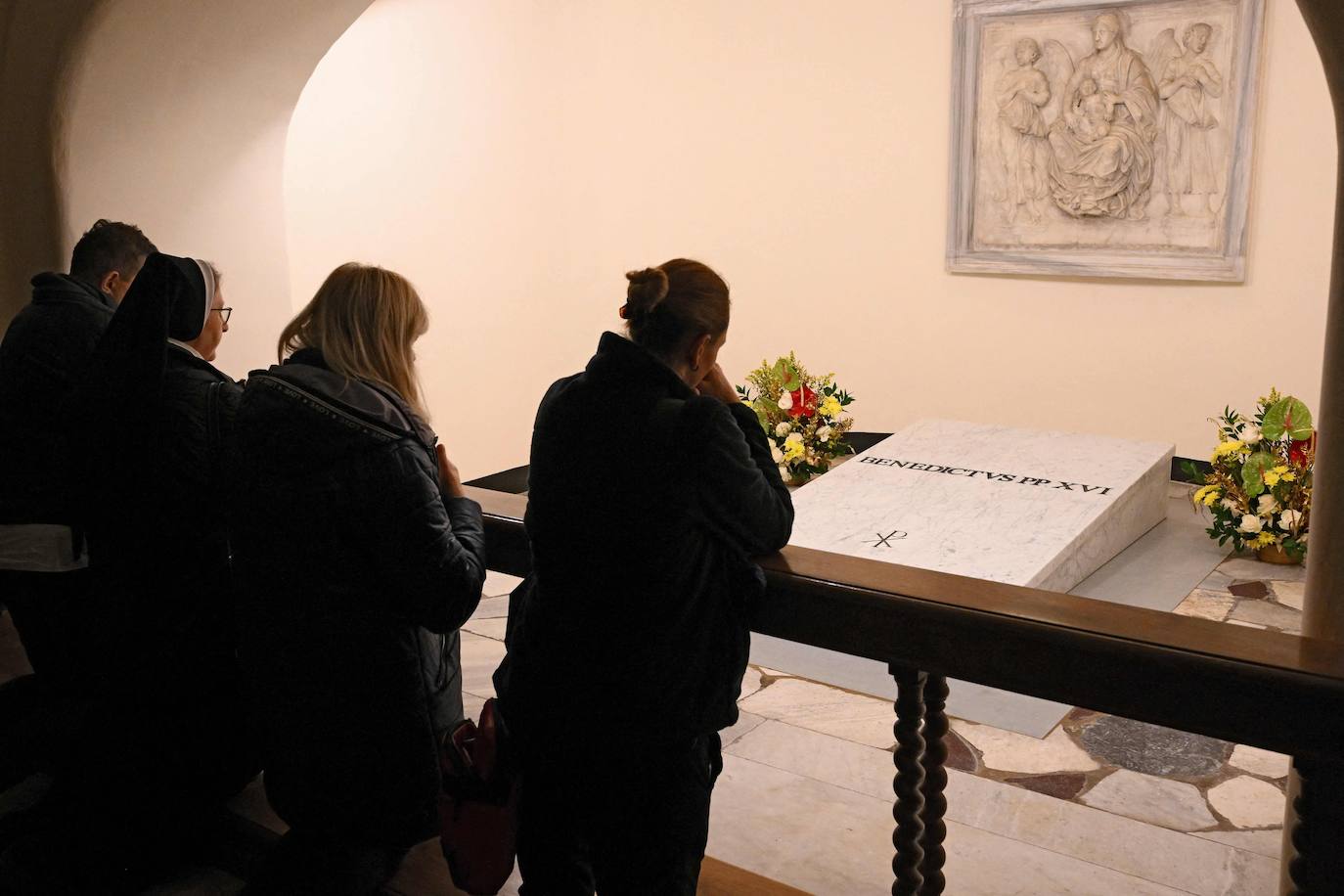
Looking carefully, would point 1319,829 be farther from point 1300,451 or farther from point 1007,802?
point 1300,451

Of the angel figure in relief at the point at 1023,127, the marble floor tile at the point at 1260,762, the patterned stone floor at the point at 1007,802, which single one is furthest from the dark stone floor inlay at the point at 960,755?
the angel figure in relief at the point at 1023,127

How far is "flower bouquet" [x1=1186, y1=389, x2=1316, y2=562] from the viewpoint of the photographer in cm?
657

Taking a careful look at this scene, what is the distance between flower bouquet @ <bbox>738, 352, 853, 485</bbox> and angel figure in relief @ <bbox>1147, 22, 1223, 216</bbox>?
274 centimetres

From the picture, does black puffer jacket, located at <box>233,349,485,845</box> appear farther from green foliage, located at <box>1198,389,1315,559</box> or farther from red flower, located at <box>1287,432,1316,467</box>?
red flower, located at <box>1287,432,1316,467</box>

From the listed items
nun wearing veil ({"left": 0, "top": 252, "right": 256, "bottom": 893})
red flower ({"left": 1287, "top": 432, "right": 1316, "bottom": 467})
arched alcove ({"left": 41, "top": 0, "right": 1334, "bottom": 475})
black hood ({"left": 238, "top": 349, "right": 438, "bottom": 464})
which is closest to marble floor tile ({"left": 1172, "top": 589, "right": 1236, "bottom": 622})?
red flower ({"left": 1287, "top": 432, "right": 1316, "bottom": 467})

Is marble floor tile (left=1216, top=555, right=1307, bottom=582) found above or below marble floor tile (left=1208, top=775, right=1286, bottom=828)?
below

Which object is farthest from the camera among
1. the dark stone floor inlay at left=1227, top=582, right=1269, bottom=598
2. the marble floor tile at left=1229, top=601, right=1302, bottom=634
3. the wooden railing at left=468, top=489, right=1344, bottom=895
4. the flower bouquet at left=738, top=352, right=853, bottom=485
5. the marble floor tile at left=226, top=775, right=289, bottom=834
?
the flower bouquet at left=738, top=352, right=853, bottom=485

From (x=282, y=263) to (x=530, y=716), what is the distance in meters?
2.96

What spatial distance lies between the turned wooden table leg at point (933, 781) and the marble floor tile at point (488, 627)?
11.9 feet

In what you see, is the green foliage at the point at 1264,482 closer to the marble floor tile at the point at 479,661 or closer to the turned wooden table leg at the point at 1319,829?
the marble floor tile at the point at 479,661

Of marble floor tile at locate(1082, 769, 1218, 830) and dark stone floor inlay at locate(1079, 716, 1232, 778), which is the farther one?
dark stone floor inlay at locate(1079, 716, 1232, 778)

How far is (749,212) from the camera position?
32.8 feet

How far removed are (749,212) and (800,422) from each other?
283cm

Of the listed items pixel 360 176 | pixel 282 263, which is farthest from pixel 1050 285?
pixel 282 263
